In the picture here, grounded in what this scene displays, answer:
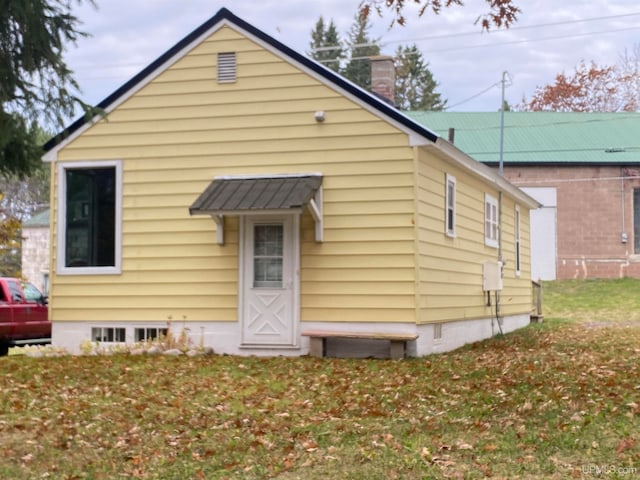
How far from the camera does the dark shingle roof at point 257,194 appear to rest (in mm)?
12766

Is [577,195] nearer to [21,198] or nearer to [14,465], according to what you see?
[14,465]

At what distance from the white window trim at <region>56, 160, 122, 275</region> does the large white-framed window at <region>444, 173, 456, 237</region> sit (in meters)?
5.28

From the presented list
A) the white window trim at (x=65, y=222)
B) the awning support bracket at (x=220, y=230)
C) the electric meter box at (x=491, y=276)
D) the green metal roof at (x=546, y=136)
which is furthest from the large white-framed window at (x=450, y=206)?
the green metal roof at (x=546, y=136)

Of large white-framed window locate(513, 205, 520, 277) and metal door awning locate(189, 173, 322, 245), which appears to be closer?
metal door awning locate(189, 173, 322, 245)

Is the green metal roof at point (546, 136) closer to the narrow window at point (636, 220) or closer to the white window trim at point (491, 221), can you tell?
the narrow window at point (636, 220)

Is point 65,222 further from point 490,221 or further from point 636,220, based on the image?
point 636,220

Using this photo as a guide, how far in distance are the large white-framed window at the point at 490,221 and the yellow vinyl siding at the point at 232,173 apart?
16.7 ft

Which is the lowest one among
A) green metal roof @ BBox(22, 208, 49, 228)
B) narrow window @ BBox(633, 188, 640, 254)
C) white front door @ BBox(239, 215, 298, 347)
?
white front door @ BBox(239, 215, 298, 347)

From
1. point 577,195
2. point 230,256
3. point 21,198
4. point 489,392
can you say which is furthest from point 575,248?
point 21,198

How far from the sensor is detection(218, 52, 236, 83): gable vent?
46.1 ft

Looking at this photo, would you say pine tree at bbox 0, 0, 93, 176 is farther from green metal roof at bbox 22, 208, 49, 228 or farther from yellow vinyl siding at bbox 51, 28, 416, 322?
green metal roof at bbox 22, 208, 49, 228

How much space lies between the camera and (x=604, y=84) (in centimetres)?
5188

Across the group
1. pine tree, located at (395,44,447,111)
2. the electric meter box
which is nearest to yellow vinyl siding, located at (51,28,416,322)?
the electric meter box

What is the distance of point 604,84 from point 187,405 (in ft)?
156
